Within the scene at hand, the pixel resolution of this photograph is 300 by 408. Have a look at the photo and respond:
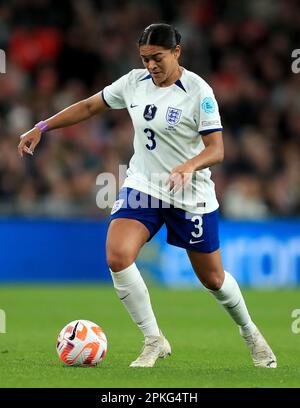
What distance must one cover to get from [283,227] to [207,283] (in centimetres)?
912

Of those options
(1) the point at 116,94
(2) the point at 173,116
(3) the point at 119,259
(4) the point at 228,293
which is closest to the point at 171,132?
(2) the point at 173,116

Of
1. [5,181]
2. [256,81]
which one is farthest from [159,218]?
[256,81]

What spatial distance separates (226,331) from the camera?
37.5 feet

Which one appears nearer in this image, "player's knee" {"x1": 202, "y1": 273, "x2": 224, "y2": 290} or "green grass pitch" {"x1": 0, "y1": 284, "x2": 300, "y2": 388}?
"green grass pitch" {"x1": 0, "y1": 284, "x2": 300, "y2": 388}

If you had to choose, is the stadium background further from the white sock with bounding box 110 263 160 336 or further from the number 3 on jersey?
the number 3 on jersey

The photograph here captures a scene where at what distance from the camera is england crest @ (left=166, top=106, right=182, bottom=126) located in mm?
7832

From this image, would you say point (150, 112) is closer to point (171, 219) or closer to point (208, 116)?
point (208, 116)

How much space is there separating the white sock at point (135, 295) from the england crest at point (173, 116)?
103 cm

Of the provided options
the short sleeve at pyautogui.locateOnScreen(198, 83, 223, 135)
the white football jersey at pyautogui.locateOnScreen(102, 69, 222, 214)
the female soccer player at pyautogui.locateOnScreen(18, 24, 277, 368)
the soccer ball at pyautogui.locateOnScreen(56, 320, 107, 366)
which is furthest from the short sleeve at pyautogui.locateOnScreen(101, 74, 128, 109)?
the soccer ball at pyautogui.locateOnScreen(56, 320, 107, 366)

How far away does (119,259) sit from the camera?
7707 mm

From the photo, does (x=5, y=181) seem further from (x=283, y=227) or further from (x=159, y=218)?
(x=159, y=218)

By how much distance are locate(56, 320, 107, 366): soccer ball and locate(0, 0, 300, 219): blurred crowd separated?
8.75 m

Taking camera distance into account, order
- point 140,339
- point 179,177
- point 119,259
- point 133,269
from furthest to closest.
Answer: point 140,339, point 133,269, point 119,259, point 179,177

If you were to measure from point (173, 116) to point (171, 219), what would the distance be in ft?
2.43
